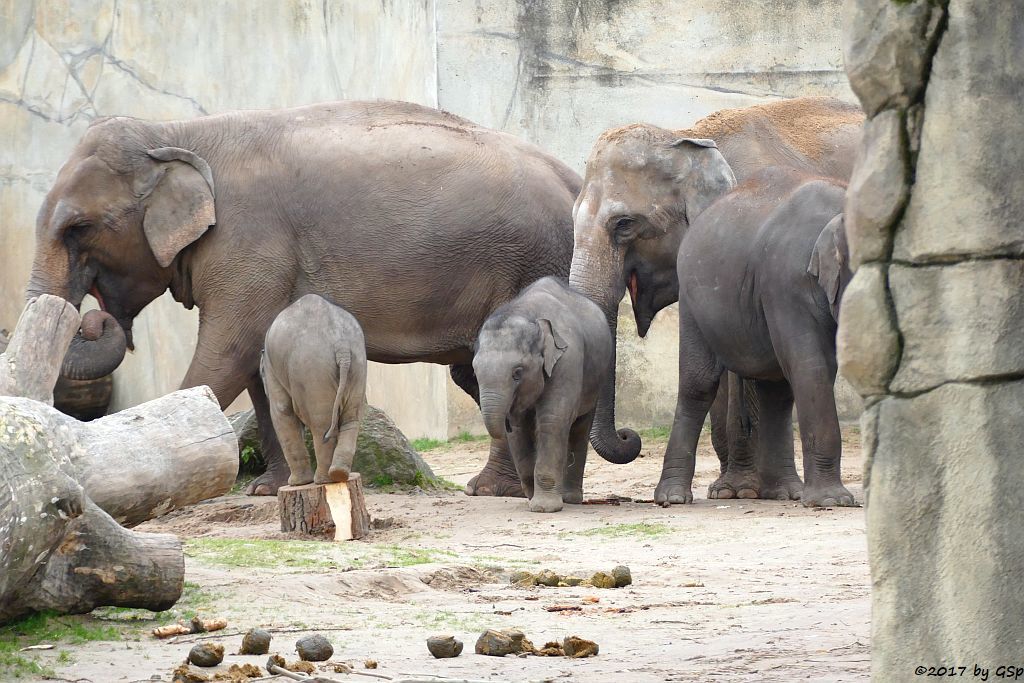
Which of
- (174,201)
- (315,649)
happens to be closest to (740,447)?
(174,201)

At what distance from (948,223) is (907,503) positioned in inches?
19.9

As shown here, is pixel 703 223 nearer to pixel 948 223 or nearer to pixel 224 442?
pixel 224 442

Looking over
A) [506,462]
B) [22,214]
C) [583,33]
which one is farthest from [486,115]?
[506,462]

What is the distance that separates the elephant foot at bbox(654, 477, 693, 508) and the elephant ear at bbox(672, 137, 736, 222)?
1.71 metres

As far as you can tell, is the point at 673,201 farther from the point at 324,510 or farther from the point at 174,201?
the point at 324,510

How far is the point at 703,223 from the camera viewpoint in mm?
9016

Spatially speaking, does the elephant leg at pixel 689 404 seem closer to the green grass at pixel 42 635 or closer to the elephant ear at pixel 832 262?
the elephant ear at pixel 832 262

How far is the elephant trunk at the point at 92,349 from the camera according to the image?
9.21 meters

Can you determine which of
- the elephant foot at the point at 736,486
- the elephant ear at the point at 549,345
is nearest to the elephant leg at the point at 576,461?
the elephant ear at the point at 549,345

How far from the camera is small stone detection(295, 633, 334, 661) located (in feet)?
13.9

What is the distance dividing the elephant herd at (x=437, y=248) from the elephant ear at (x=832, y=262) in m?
0.72

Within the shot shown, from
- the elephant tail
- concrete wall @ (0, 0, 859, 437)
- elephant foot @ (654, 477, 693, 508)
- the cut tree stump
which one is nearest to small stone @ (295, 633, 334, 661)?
the cut tree stump

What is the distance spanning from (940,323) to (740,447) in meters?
6.55

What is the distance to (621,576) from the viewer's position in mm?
5738
